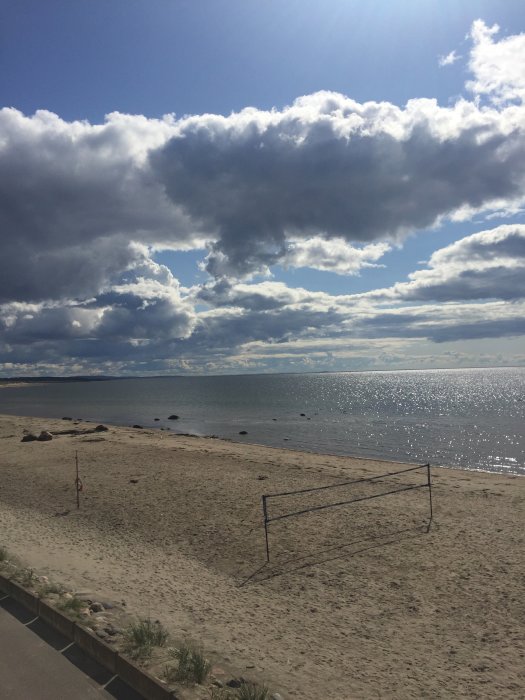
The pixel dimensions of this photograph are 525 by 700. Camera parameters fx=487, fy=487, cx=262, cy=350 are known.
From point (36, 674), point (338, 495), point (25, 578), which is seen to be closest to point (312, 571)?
point (25, 578)

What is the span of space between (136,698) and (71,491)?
16.3 m

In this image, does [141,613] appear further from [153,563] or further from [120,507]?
[120,507]

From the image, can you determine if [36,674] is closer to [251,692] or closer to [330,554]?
[251,692]

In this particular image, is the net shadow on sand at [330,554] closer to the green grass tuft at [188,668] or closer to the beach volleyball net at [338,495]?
the beach volleyball net at [338,495]

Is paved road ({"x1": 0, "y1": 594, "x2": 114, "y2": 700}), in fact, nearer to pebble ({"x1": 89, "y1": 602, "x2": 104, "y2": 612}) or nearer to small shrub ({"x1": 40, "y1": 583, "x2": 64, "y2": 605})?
small shrub ({"x1": 40, "y1": 583, "x2": 64, "y2": 605})

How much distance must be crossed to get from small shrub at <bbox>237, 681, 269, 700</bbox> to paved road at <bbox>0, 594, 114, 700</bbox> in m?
1.56

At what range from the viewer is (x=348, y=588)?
35.6 feet

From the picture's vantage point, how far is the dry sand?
25.1 ft

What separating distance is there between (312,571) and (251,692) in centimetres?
611

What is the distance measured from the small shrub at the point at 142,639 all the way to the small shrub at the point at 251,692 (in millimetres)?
1468

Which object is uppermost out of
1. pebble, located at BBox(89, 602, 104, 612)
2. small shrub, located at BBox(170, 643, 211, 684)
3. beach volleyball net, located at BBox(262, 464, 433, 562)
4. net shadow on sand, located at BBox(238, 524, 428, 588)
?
small shrub, located at BBox(170, 643, 211, 684)

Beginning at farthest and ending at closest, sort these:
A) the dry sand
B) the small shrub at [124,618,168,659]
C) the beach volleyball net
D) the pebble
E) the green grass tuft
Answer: the beach volleyball net
the pebble
the dry sand
the small shrub at [124,618,168,659]
the green grass tuft

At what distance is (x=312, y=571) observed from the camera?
1186 cm

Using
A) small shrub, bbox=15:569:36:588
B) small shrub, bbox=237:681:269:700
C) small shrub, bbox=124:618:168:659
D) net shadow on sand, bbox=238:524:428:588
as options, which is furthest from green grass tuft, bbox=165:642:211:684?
net shadow on sand, bbox=238:524:428:588
